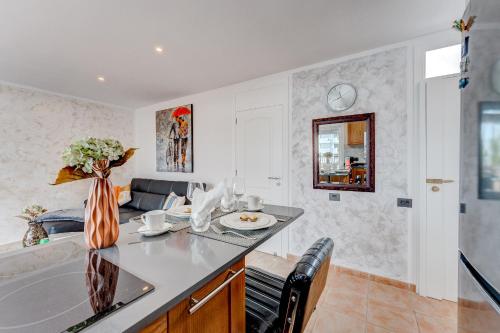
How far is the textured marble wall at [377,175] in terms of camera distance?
226 centimetres

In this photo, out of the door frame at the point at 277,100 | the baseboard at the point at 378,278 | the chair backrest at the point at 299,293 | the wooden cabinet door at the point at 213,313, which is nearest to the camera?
the wooden cabinet door at the point at 213,313

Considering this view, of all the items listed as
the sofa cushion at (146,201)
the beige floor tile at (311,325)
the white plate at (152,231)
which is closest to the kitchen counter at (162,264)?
the white plate at (152,231)

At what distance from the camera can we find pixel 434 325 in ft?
5.71

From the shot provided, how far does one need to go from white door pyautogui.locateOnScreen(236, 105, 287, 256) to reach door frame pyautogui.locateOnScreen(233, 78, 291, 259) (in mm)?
31

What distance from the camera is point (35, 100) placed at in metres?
3.54

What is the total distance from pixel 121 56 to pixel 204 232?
2415 millimetres

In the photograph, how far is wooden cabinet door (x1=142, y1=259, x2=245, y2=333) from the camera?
25.9 inches

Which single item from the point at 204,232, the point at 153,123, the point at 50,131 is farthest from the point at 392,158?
the point at 50,131

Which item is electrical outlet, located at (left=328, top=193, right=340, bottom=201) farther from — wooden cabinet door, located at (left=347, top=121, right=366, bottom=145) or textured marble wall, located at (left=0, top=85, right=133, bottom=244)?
textured marble wall, located at (left=0, top=85, right=133, bottom=244)

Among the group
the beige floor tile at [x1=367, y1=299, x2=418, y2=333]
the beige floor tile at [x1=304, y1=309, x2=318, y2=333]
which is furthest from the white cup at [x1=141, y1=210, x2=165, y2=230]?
the beige floor tile at [x1=367, y1=299, x2=418, y2=333]

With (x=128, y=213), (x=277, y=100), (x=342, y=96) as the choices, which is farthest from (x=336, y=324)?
(x=128, y=213)

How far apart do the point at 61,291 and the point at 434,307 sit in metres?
2.69

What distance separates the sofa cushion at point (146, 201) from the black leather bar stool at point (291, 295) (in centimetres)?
273

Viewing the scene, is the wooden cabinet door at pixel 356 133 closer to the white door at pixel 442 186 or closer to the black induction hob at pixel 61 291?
the white door at pixel 442 186
